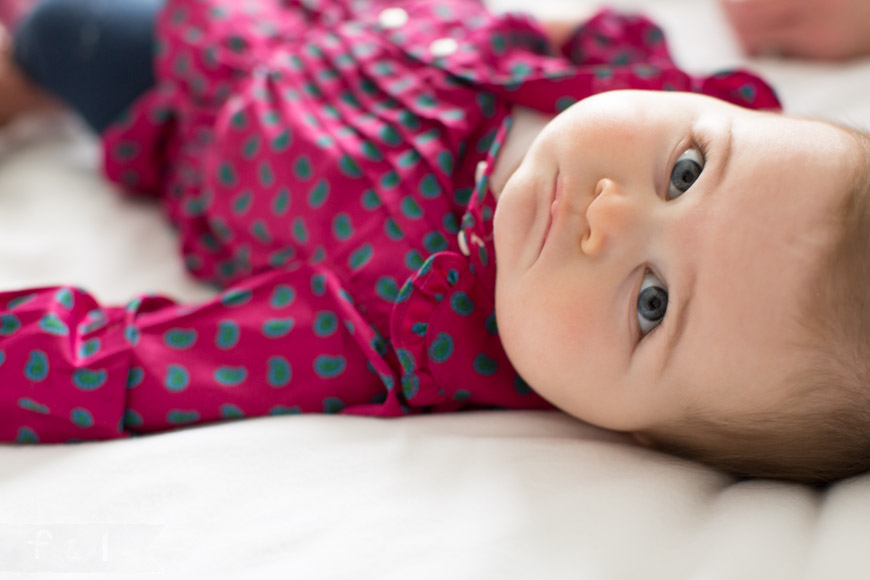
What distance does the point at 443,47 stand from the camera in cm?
113

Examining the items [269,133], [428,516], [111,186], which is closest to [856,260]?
[428,516]

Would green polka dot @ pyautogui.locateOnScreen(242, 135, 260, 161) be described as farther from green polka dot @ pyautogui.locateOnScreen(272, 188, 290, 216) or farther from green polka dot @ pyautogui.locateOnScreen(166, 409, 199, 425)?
green polka dot @ pyautogui.locateOnScreen(166, 409, 199, 425)

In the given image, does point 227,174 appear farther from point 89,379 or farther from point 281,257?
point 89,379

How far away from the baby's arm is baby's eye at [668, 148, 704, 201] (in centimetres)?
65

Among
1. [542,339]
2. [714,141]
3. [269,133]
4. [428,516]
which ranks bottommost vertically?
[428,516]

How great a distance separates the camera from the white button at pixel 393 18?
1190 mm

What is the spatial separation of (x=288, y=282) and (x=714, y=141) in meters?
0.54

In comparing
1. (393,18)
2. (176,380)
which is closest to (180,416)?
(176,380)

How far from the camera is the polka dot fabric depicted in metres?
0.92

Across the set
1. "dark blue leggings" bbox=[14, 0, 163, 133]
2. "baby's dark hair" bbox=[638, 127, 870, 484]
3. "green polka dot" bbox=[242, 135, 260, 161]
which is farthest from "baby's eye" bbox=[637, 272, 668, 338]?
"dark blue leggings" bbox=[14, 0, 163, 133]

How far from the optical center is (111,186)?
1.36m

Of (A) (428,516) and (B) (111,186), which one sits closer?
(A) (428,516)

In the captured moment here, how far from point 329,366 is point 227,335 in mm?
135

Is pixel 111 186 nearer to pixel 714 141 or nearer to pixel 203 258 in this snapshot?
pixel 203 258
